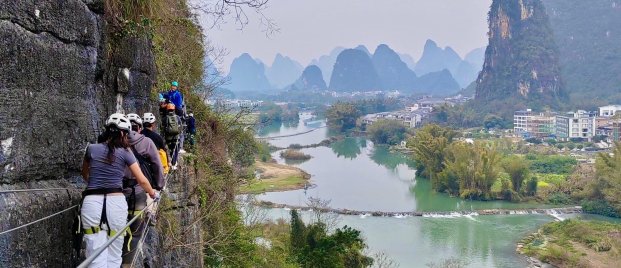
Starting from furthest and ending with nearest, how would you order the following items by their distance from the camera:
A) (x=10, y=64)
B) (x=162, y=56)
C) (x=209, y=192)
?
(x=209, y=192) → (x=162, y=56) → (x=10, y=64)

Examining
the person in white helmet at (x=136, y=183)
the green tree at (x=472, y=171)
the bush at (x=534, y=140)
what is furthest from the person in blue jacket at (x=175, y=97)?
the bush at (x=534, y=140)

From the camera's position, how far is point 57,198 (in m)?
2.04

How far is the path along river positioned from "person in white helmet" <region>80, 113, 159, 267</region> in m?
13.7

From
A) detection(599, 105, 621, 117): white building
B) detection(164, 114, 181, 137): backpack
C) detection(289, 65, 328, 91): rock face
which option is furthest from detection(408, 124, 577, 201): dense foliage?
detection(289, 65, 328, 91): rock face

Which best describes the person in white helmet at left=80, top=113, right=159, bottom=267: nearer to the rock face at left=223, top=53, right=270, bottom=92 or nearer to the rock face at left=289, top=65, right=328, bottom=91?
the rock face at left=289, top=65, right=328, bottom=91

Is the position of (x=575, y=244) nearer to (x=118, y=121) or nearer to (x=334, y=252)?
(x=334, y=252)

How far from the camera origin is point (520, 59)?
69.4m

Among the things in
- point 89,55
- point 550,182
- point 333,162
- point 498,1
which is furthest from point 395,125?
point 89,55

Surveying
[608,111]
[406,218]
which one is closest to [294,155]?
[406,218]

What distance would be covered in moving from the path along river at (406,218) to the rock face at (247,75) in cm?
14240

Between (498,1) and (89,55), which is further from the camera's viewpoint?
(498,1)

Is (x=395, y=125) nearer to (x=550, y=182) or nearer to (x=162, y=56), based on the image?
(x=550, y=182)

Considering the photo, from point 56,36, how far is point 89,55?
316mm

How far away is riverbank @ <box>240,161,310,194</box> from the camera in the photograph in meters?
27.5
